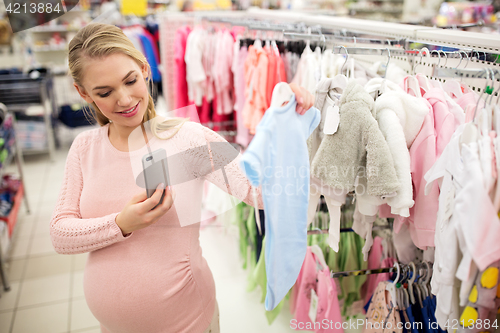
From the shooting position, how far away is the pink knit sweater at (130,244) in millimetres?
1026

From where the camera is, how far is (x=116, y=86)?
928 mm

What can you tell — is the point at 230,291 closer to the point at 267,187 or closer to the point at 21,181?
the point at 267,187

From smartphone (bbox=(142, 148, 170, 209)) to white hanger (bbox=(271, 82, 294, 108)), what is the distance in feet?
1.07

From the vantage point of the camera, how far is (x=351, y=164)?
112 cm

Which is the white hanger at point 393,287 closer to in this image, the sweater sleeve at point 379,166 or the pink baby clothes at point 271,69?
the sweater sleeve at point 379,166

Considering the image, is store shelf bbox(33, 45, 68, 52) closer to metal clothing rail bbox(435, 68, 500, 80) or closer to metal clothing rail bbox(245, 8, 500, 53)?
metal clothing rail bbox(245, 8, 500, 53)

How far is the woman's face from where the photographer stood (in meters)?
0.92

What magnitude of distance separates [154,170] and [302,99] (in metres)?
0.42

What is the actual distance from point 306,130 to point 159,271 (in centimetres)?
59

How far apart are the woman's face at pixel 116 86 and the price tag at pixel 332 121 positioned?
0.56 meters

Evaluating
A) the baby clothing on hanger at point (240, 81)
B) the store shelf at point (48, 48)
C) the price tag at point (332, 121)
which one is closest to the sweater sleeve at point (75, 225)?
the price tag at point (332, 121)

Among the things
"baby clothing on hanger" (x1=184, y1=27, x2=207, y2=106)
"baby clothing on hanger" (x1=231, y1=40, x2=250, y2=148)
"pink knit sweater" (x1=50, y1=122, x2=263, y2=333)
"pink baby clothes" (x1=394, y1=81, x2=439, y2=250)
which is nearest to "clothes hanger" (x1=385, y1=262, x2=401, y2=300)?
"pink baby clothes" (x1=394, y1=81, x2=439, y2=250)

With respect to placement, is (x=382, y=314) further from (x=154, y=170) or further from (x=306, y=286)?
(x=154, y=170)

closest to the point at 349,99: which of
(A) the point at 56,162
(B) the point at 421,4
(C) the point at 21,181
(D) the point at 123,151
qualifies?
(D) the point at 123,151
